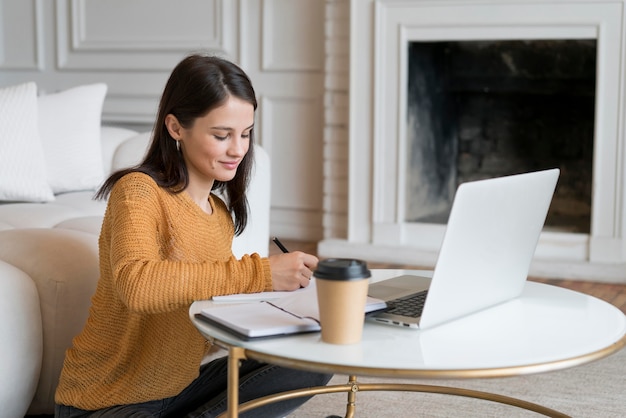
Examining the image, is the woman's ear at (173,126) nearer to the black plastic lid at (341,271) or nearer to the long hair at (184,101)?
the long hair at (184,101)

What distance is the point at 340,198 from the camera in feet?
13.8

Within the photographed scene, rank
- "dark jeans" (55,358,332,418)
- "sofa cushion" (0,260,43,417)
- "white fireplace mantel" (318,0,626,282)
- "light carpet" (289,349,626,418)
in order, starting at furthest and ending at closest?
"white fireplace mantel" (318,0,626,282)
"light carpet" (289,349,626,418)
"sofa cushion" (0,260,43,417)
"dark jeans" (55,358,332,418)

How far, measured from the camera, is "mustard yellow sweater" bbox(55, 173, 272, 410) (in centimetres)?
135

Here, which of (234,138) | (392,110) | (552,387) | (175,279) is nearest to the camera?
(175,279)

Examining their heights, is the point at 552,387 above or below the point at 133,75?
below

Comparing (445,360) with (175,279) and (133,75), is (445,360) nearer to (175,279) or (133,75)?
(175,279)

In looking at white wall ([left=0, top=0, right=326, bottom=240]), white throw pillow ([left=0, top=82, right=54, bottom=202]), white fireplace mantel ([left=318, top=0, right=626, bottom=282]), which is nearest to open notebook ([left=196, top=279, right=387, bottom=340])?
white throw pillow ([left=0, top=82, right=54, bottom=202])

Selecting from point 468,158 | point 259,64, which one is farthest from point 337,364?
point 259,64

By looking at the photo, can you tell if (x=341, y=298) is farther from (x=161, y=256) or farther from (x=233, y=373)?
(x=161, y=256)

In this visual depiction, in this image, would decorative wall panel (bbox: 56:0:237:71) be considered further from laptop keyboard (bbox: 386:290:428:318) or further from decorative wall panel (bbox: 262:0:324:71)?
laptop keyboard (bbox: 386:290:428:318)

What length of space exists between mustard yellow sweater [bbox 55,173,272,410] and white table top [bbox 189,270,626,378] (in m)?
0.16

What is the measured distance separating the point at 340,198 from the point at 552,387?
2.05 m

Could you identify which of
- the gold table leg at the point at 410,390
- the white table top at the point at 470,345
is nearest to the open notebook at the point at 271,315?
the white table top at the point at 470,345

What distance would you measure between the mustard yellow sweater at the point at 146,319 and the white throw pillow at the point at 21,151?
132 centimetres
